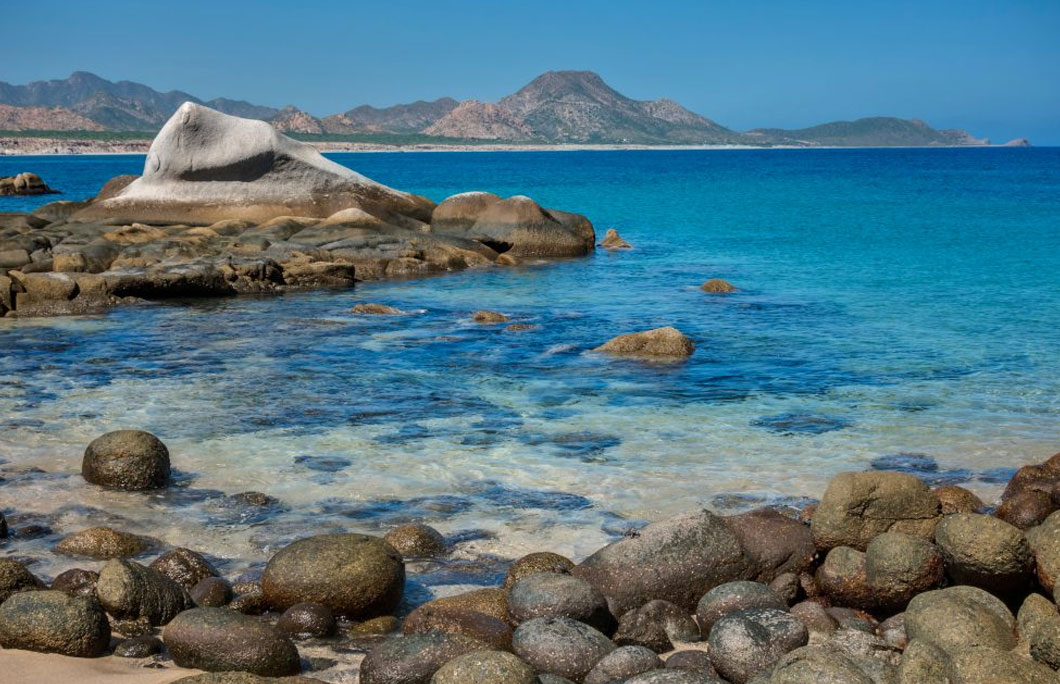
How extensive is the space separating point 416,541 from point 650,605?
232cm

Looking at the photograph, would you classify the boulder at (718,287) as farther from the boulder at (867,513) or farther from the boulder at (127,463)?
the boulder at (867,513)

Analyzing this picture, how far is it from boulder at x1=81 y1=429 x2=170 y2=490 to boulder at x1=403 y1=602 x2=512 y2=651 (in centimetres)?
437

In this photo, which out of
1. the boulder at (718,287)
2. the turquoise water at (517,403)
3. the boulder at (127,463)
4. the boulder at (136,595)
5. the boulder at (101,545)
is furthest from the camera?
the boulder at (718,287)

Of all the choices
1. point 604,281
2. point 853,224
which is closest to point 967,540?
point 604,281

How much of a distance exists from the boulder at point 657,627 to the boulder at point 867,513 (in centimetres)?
155

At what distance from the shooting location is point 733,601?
735 cm

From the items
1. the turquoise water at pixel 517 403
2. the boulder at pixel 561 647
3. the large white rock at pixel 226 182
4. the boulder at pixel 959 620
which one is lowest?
the turquoise water at pixel 517 403

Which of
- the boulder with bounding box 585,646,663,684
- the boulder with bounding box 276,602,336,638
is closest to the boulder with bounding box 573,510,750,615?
the boulder with bounding box 585,646,663,684

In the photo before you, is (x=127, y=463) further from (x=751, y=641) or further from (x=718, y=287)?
(x=718, y=287)

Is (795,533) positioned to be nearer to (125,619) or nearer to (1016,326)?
(125,619)

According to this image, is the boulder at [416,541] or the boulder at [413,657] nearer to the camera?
the boulder at [413,657]

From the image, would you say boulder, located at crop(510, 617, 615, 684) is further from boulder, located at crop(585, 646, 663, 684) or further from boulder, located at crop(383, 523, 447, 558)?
boulder, located at crop(383, 523, 447, 558)

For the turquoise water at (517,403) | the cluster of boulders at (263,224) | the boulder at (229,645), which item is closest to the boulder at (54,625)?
the boulder at (229,645)

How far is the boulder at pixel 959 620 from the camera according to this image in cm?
652
